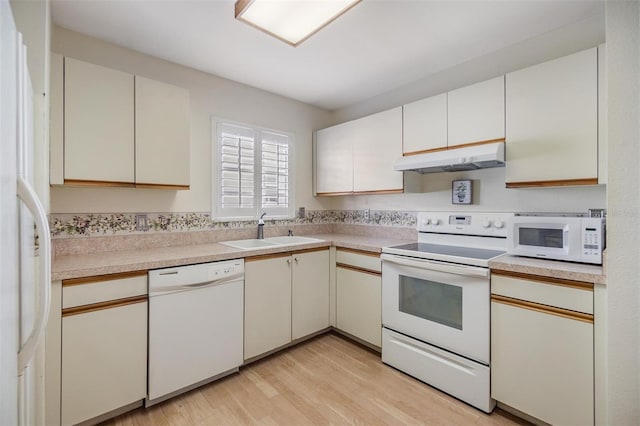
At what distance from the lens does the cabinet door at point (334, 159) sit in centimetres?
304

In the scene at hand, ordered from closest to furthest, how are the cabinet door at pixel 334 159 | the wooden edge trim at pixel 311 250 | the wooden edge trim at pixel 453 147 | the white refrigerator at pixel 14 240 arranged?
the white refrigerator at pixel 14 240 < the wooden edge trim at pixel 453 147 < the wooden edge trim at pixel 311 250 < the cabinet door at pixel 334 159

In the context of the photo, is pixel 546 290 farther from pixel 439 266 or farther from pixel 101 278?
pixel 101 278

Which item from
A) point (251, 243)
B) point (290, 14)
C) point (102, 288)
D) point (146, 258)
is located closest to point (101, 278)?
point (102, 288)

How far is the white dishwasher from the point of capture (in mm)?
1801

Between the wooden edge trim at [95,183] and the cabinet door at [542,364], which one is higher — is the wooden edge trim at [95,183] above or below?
above

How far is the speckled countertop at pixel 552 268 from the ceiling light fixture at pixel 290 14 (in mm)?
1659

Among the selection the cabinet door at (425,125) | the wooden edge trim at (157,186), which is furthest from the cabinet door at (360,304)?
the wooden edge trim at (157,186)

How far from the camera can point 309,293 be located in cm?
267

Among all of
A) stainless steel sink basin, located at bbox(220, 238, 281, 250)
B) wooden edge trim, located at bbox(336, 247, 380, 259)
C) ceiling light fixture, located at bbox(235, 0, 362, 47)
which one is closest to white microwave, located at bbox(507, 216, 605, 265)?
wooden edge trim, located at bbox(336, 247, 380, 259)

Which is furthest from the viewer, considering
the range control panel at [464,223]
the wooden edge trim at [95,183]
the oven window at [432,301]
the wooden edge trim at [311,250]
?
the wooden edge trim at [311,250]

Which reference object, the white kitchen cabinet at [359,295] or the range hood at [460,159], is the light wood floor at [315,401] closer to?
the white kitchen cabinet at [359,295]

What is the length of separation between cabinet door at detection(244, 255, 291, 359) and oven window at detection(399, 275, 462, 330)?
954 mm

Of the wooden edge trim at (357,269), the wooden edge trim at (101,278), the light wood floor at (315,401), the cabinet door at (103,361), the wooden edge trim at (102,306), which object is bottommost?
the light wood floor at (315,401)

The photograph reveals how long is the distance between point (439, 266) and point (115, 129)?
2325 millimetres
